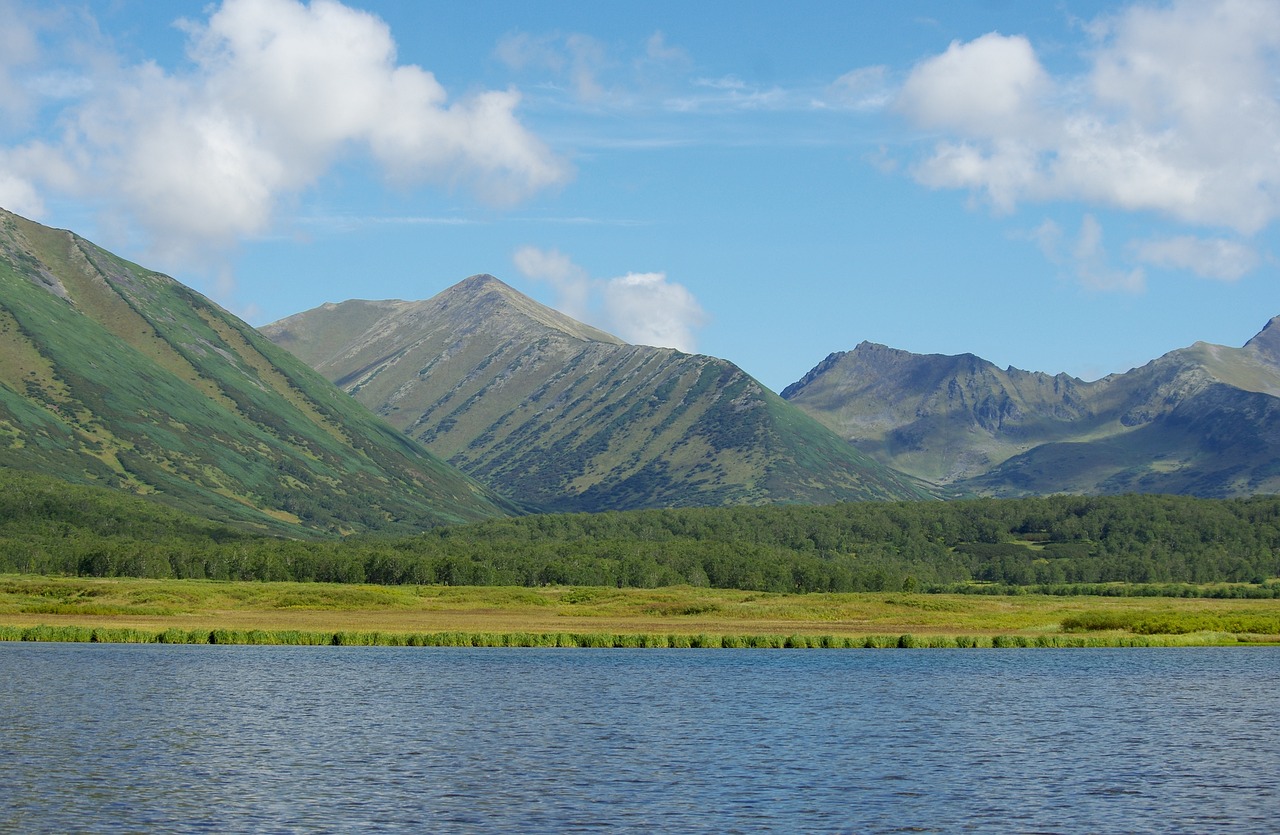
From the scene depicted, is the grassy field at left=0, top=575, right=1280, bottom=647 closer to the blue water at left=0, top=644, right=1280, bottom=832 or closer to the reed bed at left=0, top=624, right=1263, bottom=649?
the reed bed at left=0, top=624, right=1263, bottom=649

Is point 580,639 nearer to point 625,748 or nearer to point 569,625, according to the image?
point 569,625

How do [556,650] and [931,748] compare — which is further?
[556,650]

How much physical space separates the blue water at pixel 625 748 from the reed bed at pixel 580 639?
2693 centimetres

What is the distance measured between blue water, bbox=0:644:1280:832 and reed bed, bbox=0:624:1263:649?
88.3 ft

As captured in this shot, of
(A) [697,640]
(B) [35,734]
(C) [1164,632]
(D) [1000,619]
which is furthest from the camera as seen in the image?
(D) [1000,619]

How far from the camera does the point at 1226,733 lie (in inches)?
2864

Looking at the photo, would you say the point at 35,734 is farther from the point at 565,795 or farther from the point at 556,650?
the point at 556,650

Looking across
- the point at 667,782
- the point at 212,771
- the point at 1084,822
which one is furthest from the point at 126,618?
the point at 1084,822

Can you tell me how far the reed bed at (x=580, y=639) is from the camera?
5645 inches

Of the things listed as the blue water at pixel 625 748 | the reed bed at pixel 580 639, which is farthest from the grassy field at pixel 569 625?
the blue water at pixel 625 748

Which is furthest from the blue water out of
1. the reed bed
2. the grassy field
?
the grassy field

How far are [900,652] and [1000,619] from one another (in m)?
47.8

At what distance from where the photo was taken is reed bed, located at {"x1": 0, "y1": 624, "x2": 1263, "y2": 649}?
143375mm

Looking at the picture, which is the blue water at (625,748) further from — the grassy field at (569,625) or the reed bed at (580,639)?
the grassy field at (569,625)
